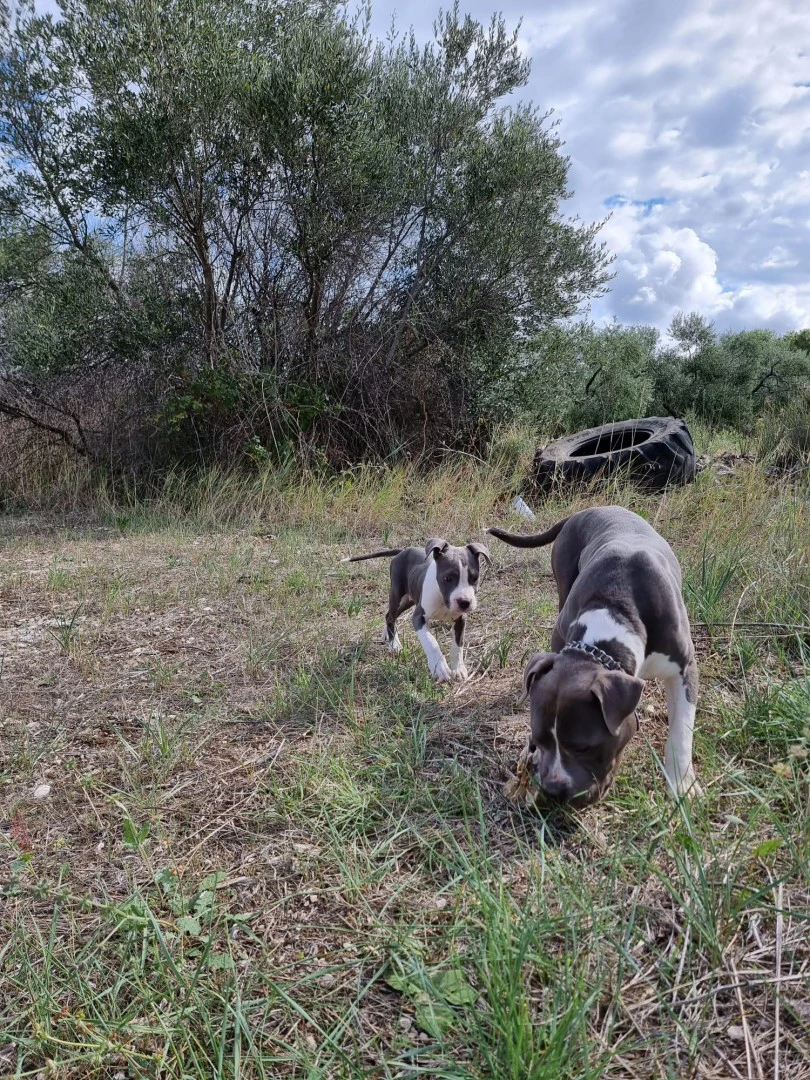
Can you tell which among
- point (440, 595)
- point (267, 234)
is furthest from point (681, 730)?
point (267, 234)

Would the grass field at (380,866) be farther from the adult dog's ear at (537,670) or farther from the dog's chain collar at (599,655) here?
the adult dog's ear at (537,670)

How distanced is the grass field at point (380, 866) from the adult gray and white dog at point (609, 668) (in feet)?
0.56

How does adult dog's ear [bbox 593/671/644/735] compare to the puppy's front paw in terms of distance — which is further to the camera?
the puppy's front paw

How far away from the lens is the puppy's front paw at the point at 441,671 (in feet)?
12.2

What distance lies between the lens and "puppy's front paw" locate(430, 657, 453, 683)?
146 inches

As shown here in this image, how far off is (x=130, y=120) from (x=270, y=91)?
1.73m

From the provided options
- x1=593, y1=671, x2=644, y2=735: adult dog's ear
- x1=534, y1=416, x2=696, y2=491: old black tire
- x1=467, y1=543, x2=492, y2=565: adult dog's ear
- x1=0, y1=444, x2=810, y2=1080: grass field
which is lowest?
x1=0, y1=444, x2=810, y2=1080: grass field

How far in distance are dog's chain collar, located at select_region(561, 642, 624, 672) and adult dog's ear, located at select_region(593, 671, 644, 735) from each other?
5.9 inches

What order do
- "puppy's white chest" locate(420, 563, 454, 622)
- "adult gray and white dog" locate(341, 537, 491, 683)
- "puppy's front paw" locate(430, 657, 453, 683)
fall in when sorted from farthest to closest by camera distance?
"puppy's white chest" locate(420, 563, 454, 622)
"adult gray and white dog" locate(341, 537, 491, 683)
"puppy's front paw" locate(430, 657, 453, 683)

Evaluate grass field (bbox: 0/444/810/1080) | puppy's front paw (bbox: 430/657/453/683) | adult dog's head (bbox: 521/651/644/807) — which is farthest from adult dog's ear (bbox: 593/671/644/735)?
puppy's front paw (bbox: 430/657/453/683)

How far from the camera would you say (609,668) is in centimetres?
248

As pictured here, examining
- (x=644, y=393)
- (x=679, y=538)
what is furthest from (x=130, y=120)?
(x=644, y=393)

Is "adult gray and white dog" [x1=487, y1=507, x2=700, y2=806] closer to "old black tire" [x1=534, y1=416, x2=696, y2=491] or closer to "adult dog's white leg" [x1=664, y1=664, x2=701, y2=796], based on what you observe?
"adult dog's white leg" [x1=664, y1=664, x2=701, y2=796]

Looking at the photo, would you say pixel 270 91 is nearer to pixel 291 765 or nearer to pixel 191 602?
pixel 191 602
